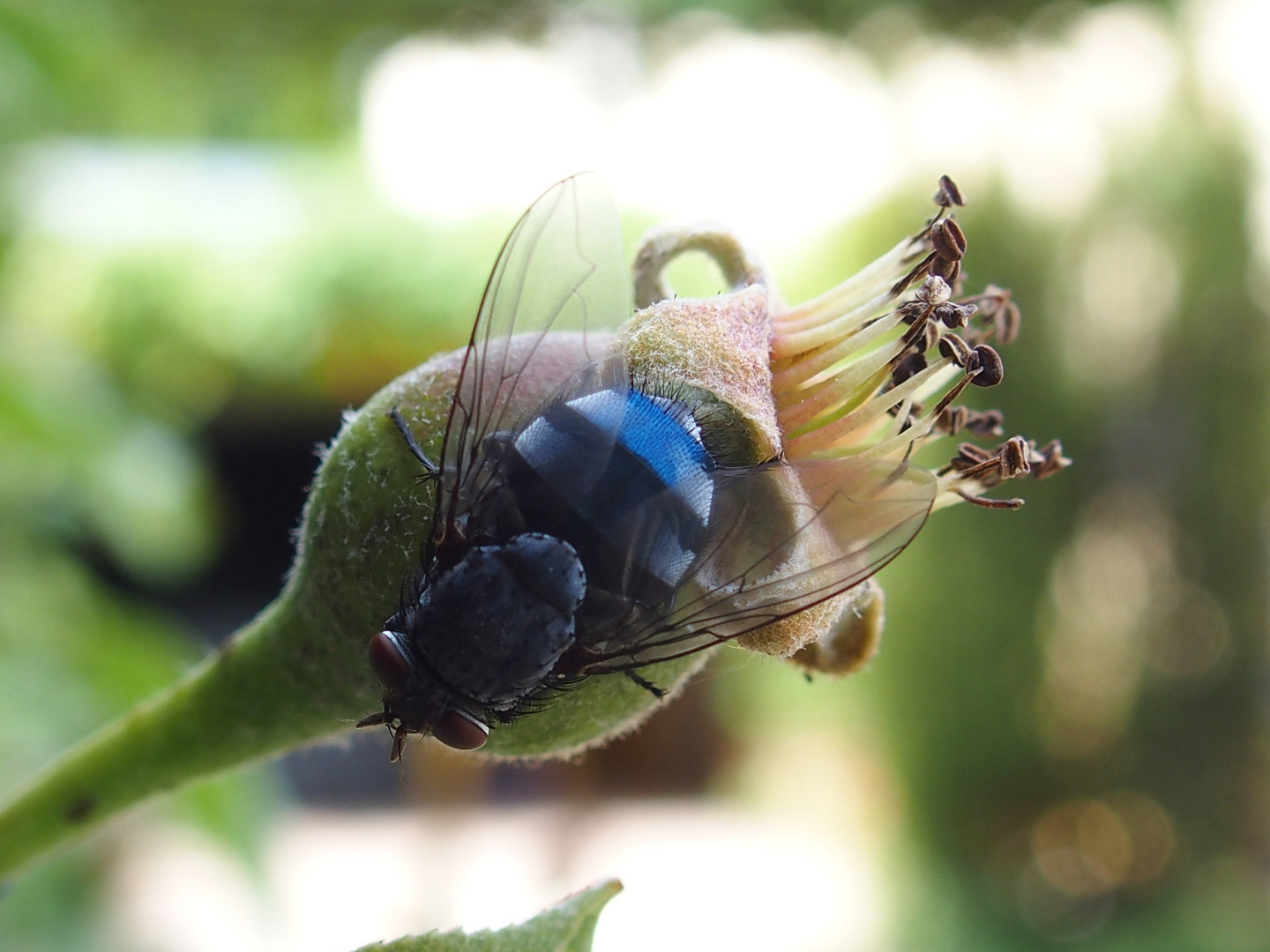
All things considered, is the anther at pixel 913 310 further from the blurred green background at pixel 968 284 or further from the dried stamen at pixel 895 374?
the blurred green background at pixel 968 284

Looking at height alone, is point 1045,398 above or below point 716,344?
above

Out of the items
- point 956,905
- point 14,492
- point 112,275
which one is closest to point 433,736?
point 14,492

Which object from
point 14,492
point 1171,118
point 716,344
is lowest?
point 716,344

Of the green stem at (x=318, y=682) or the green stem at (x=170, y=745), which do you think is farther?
the green stem at (x=170, y=745)

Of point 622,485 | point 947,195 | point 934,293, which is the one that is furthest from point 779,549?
point 947,195

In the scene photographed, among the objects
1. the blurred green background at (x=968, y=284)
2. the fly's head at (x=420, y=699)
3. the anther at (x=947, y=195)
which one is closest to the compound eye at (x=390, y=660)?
the fly's head at (x=420, y=699)

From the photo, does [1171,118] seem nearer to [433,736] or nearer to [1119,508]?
[1119,508]

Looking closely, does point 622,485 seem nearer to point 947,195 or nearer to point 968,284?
point 947,195
